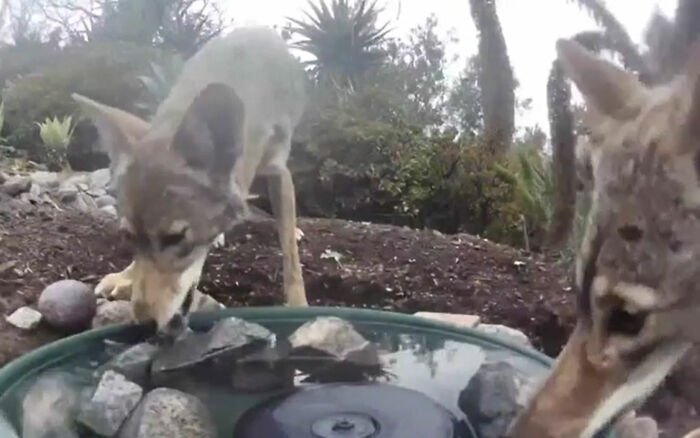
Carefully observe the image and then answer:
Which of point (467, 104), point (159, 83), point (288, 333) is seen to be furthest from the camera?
point (467, 104)

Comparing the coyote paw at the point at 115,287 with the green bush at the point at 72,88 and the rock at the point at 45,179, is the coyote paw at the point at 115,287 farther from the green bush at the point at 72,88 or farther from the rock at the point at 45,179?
the green bush at the point at 72,88

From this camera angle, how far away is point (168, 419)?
138 cm

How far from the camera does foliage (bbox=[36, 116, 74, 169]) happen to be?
163 inches

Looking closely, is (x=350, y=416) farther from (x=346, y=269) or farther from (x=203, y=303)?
(x=346, y=269)

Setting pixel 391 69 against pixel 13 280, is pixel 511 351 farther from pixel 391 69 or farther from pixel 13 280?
pixel 391 69

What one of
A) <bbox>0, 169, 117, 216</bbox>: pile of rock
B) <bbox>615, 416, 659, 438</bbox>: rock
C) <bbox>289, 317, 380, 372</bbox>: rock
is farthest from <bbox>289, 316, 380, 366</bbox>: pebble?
<bbox>0, 169, 117, 216</bbox>: pile of rock

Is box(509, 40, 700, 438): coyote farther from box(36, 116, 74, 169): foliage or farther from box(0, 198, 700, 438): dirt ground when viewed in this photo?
box(36, 116, 74, 169): foliage

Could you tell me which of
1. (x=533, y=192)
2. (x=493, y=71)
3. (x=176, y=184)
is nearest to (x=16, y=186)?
(x=176, y=184)

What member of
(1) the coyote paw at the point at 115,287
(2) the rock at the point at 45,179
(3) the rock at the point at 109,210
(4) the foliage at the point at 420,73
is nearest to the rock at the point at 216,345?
(1) the coyote paw at the point at 115,287

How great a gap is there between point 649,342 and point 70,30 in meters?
4.17

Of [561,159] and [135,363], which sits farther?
[561,159]

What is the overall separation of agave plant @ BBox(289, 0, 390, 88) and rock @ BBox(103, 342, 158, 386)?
316 centimetres

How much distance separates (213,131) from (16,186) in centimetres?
175

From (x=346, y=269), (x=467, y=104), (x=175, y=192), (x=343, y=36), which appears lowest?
(x=346, y=269)
